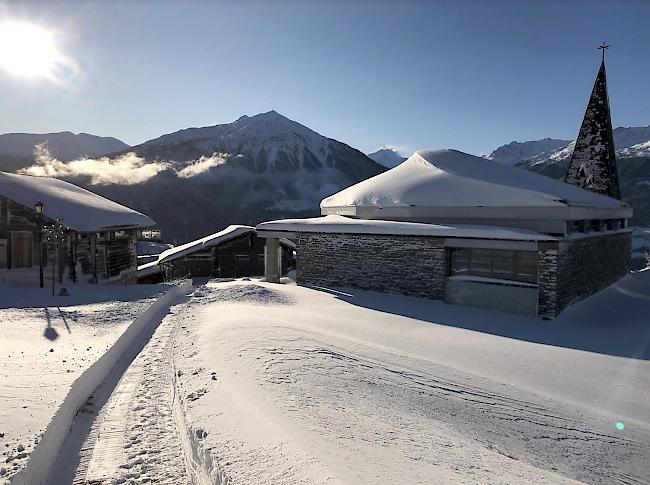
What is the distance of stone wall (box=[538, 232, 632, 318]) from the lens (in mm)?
11891

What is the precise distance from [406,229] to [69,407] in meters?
10.4

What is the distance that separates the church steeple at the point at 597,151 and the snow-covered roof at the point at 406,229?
1401 cm

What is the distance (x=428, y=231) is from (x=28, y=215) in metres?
16.3

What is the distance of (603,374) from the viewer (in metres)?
8.05

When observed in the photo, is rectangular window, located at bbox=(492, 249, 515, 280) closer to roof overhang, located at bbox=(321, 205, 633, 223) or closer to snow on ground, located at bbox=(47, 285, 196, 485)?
roof overhang, located at bbox=(321, 205, 633, 223)

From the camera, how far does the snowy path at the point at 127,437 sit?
15.2 feet

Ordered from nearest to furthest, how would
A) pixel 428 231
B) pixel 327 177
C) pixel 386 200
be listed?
pixel 428 231
pixel 386 200
pixel 327 177

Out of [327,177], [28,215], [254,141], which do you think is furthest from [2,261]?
[254,141]

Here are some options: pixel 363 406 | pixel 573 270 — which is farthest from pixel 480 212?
pixel 363 406

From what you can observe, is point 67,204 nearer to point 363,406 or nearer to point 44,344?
point 44,344

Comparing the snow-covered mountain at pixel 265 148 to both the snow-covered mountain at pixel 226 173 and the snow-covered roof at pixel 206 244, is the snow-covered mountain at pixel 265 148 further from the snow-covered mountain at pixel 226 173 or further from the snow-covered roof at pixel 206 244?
the snow-covered roof at pixel 206 244

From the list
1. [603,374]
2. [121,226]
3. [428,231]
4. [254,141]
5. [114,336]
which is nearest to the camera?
[603,374]

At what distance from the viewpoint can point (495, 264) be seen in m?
12.9

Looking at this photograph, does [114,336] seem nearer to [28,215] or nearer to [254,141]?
[28,215]
